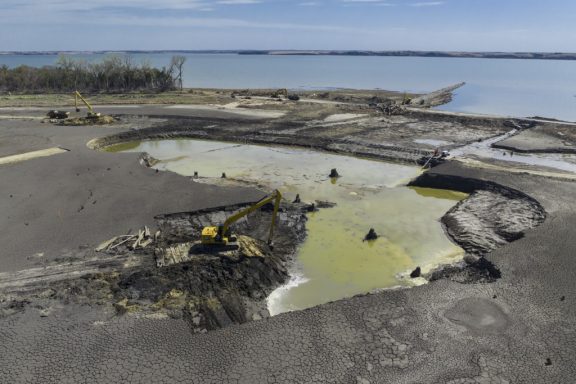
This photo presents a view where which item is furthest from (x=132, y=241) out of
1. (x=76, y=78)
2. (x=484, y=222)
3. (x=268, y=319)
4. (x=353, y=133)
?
(x=76, y=78)

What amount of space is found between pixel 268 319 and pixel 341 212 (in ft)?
38.1

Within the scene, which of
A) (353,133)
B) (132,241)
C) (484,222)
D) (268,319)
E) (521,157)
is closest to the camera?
(268,319)

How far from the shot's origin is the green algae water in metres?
16.9

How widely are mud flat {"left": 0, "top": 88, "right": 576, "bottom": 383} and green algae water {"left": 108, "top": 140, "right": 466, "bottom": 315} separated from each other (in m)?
1.46

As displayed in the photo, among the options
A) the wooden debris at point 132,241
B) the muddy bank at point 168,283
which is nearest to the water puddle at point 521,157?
the muddy bank at point 168,283

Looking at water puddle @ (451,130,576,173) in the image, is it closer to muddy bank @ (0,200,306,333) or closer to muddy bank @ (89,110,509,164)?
muddy bank @ (89,110,509,164)

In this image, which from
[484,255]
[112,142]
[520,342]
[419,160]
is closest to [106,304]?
[520,342]

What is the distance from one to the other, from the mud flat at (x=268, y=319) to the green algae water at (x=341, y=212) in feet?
4.79

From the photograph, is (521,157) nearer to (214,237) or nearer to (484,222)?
(484,222)

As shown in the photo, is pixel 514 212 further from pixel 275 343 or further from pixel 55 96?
pixel 55 96

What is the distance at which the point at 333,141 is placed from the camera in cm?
3944

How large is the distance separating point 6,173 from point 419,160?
3032 cm

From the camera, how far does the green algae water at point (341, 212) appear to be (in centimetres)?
1689

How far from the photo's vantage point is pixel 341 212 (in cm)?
2359
